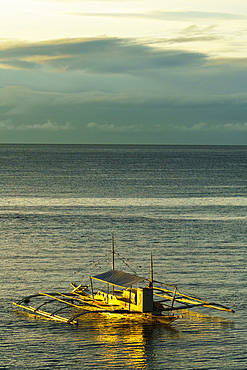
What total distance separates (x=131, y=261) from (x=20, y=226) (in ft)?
95.0

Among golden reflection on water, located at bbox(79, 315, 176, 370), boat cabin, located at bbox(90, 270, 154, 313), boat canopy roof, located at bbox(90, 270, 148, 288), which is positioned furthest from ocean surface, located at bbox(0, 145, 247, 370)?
boat canopy roof, located at bbox(90, 270, 148, 288)

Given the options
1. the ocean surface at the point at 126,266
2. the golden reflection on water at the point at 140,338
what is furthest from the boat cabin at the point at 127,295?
the ocean surface at the point at 126,266

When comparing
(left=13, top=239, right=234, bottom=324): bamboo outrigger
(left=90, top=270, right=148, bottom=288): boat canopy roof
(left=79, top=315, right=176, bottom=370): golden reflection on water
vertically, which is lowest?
(left=79, top=315, right=176, bottom=370): golden reflection on water

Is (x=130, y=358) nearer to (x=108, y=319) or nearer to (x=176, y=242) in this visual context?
(x=108, y=319)

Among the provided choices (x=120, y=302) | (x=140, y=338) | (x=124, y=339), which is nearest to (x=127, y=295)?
(x=120, y=302)

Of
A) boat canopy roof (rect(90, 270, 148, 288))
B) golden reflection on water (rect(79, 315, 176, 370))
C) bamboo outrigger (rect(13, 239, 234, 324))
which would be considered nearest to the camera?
golden reflection on water (rect(79, 315, 176, 370))

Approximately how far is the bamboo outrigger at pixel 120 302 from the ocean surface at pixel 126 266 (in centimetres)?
81

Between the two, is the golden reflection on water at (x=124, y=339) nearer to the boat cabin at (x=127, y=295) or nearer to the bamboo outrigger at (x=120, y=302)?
the bamboo outrigger at (x=120, y=302)

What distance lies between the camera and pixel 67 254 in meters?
68.6

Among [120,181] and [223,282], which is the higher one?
[120,181]

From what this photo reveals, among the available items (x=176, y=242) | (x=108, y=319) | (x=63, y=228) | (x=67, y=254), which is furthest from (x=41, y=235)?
(x=108, y=319)

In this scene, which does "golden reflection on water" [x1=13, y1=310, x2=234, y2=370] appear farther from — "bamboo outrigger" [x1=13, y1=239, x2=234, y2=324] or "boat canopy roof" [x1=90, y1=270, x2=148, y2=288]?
"boat canopy roof" [x1=90, y1=270, x2=148, y2=288]

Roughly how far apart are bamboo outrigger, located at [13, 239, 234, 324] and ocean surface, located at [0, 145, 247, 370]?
0.81 metres

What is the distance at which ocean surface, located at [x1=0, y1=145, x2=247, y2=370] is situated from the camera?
4003 cm
